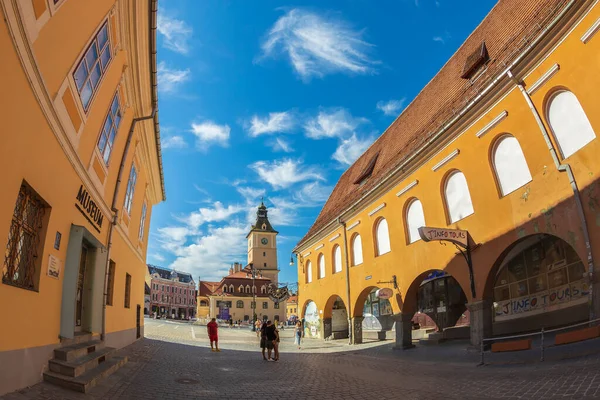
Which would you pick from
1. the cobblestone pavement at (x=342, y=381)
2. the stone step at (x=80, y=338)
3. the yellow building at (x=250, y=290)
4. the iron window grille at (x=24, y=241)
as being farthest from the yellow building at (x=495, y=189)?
the yellow building at (x=250, y=290)

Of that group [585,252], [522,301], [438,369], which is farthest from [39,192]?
[522,301]

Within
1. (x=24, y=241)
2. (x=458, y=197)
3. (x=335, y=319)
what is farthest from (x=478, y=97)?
(x=335, y=319)

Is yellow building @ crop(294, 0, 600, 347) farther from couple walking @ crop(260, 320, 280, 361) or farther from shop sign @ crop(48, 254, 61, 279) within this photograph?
shop sign @ crop(48, 254, 61, 279)

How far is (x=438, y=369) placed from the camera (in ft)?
36.6

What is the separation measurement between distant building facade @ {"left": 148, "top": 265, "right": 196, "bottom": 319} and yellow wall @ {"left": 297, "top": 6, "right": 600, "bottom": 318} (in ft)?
279

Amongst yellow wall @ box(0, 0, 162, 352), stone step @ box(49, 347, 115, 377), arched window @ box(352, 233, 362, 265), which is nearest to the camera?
yellow wall @ box(0, 0, 162, 352)

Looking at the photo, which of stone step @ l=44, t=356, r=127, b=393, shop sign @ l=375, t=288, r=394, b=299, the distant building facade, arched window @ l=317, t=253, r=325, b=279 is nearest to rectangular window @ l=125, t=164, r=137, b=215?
stone step @ l=44, t=356, r=127, b=393

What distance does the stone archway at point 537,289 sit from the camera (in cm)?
1440

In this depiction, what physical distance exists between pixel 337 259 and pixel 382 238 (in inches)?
226

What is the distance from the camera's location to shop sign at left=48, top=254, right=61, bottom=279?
7340 mm

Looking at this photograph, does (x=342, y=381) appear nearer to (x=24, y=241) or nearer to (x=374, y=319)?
(x=24, y=241)


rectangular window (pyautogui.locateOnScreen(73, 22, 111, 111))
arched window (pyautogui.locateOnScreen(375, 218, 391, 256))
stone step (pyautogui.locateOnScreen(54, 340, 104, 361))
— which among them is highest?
rectangular window (pyautogui.locateOnScreen(73, 22, 111, 111))

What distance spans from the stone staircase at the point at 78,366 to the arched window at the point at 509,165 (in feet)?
39.8

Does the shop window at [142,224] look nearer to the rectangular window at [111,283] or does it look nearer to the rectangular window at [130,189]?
the rectangular window at [130,189]
